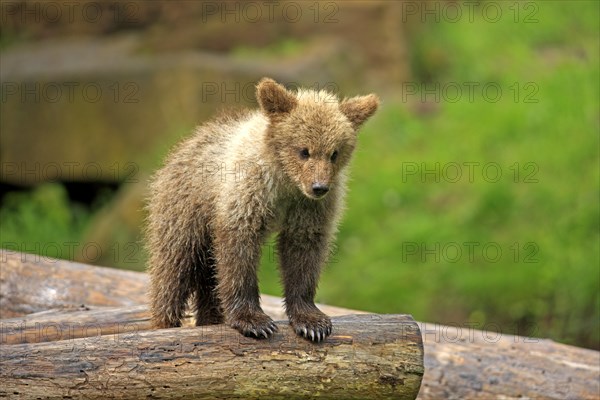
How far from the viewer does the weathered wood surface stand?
7484mm

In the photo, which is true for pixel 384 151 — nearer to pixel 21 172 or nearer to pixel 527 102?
pixel 527 102

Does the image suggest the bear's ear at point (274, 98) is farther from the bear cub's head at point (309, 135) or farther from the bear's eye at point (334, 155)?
the bear's eye at point (334, 155)

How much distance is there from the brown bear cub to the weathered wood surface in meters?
0.76

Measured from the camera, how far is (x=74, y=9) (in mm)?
15453

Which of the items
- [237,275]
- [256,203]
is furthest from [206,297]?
[256,203]

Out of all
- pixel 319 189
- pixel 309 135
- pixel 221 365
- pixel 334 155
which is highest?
pixel 309 135

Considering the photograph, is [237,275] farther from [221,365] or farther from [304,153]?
[304,153]

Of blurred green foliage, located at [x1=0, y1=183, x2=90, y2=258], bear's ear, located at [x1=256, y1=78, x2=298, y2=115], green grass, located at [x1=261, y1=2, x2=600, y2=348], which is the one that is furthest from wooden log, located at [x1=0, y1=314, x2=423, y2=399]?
blurred green foliage, located at [x1=0, y1=183, x2=90, y2=258]

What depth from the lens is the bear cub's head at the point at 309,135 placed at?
6.23 m

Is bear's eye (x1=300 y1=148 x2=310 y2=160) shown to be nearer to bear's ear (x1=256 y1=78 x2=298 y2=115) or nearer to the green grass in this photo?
bear's ear (x1=256 y1=78 x2=298 y2=115)

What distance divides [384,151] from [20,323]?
746cm

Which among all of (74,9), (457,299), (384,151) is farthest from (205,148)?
(74,9)

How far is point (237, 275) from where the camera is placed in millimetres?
6320

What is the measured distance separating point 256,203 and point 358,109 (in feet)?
2.89
